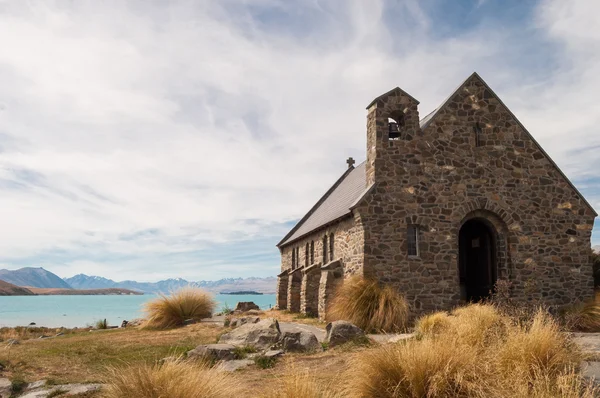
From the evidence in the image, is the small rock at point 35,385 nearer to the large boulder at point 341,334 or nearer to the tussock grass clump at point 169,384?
the tussock grass clump at point 169,384

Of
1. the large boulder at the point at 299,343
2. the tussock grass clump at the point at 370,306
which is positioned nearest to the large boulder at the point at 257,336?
the large boulder at the point at 299,343

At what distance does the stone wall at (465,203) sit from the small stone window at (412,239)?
21 centimetres

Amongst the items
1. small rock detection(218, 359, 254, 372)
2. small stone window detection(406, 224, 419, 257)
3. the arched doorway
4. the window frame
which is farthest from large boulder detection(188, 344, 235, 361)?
the arched doorway

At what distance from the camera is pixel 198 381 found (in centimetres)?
620

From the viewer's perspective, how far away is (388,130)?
18.6 metres

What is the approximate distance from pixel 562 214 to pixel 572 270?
2.24m

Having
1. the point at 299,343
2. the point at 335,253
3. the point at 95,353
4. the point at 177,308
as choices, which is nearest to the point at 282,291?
the point at 335,253

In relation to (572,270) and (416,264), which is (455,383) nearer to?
(416,264)

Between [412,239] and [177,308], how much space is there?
10.1 meters

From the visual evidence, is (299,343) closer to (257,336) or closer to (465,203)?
(257,336)

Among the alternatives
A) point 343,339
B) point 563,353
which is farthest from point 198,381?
point 343,339

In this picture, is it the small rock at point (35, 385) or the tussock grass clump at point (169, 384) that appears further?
the small rock at point (35, 385)

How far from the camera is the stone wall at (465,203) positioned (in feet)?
58.4

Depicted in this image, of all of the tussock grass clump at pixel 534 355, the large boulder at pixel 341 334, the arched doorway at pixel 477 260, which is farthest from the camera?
the arched doorway at pixel 477 260
